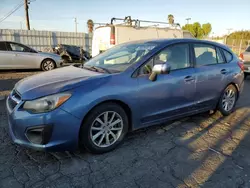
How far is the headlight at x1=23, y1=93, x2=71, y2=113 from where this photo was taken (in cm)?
251

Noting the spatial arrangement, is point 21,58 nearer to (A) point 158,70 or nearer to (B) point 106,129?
(B) point 106,129

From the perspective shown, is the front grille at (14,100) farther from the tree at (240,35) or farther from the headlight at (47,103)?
the tree at (240,35)

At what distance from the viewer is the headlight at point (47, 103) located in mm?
2510

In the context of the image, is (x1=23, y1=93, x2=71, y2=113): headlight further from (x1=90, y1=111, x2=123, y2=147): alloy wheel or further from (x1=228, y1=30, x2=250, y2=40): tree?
(x1=228, y1=30, x2=250, y2=40): tree

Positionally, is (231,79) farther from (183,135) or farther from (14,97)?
(14,97)

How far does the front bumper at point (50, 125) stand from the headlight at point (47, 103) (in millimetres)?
53

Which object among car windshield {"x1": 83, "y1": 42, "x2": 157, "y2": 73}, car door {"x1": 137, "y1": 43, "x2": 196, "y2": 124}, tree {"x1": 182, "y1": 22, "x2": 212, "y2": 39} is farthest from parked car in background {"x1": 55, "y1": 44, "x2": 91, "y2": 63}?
tree {"x1": 182, "y1": 22, "x2": 212, "y2": 39}

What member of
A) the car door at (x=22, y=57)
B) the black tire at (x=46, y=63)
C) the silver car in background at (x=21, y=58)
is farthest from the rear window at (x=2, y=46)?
the black tire at (x=46, y=63)

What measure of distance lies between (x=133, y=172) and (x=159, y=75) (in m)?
1.43

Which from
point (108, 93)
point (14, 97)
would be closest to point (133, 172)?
point (108, 93)

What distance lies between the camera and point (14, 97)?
9.52 feet

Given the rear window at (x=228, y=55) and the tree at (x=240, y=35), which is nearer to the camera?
the rear window at (x=228, y=55)

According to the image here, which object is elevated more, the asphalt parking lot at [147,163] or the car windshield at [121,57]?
the car windshield at [121,57]

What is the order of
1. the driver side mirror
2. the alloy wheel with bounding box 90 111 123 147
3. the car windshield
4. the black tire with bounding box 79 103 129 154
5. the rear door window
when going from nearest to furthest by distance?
the black tire with bounding box 79 103 129 154 → the alloy wheel with bounding box 90 111 123 147 → the driver side mirror → the car windshield → the rear door window
